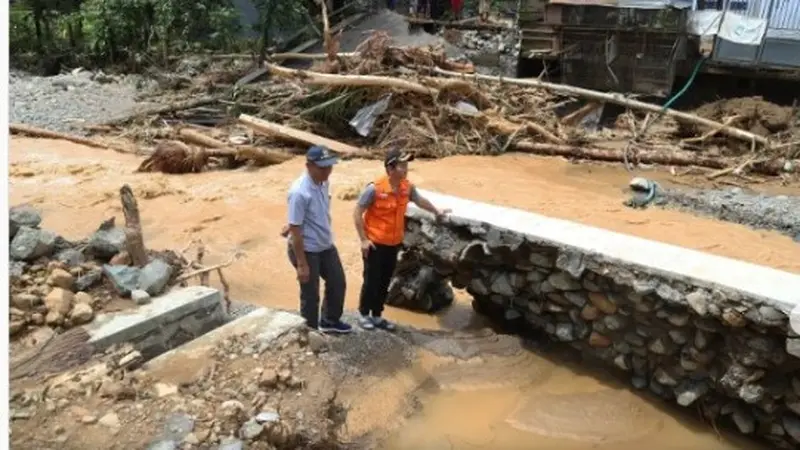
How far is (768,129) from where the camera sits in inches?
583

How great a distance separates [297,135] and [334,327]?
876 centimetres

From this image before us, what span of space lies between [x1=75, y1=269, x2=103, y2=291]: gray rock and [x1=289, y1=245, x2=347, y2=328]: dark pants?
1.45 meters

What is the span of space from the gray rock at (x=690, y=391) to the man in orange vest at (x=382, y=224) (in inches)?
94.2

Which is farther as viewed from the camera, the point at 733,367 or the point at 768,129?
the point at 768,129

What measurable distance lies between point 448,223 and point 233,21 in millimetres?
16927

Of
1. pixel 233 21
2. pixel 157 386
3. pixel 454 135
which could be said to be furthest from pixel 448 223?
pixel 233 21

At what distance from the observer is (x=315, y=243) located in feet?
17.8

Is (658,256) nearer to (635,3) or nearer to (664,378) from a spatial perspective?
(664,378)

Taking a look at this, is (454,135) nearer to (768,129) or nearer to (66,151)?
(768,129)

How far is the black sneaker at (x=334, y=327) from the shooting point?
5824 millimetres

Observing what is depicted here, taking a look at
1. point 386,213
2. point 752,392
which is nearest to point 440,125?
point 386,213

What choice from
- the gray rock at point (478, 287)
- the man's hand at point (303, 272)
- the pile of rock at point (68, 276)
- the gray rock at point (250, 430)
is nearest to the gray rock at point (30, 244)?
the pile of rock at point (68, 276)

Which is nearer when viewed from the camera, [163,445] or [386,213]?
[163,445]

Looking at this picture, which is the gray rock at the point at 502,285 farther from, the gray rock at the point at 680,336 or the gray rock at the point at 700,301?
the gray rock at the point at 700,301
